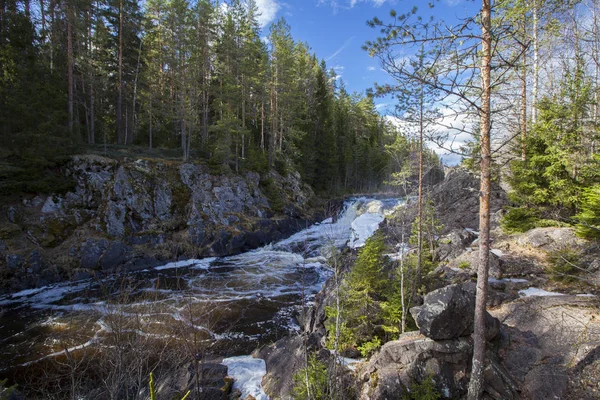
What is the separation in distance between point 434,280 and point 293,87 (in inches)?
1050

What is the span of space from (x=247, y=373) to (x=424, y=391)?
16.4 feet

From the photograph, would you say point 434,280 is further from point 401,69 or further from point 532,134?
point 401,69

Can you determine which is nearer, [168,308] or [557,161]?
[557,161]

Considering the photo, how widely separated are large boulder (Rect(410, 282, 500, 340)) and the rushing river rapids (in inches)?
93.6

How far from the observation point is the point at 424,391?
19.1ft

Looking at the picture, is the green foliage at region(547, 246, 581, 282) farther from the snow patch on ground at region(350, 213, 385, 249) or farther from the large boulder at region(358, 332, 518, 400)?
the snow patch on ground at region(350, 213, 385, 249)

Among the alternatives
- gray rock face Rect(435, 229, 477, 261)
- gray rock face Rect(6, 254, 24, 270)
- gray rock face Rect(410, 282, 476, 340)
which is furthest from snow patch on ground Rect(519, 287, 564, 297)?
gray rock face Rect(6, 254, 24, 270)

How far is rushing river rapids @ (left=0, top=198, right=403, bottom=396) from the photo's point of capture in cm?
942

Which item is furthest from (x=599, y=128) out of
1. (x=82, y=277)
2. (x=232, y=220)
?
(x=82, y=277)

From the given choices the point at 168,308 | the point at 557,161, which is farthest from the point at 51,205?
the point at 557,161

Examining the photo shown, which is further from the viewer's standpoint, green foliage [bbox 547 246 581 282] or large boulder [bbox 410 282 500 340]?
green foliage [bbox 547 246 581 282]

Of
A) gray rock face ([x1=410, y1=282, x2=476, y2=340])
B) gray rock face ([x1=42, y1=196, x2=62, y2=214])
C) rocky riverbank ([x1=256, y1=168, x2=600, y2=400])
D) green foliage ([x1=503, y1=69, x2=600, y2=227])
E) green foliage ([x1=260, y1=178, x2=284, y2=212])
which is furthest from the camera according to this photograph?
green foliage ([x1=260, y1=178, x2=284, y2=212])

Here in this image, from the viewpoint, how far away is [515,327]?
702 centimetres

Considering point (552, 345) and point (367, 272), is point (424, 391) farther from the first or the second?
point (367, 272)
